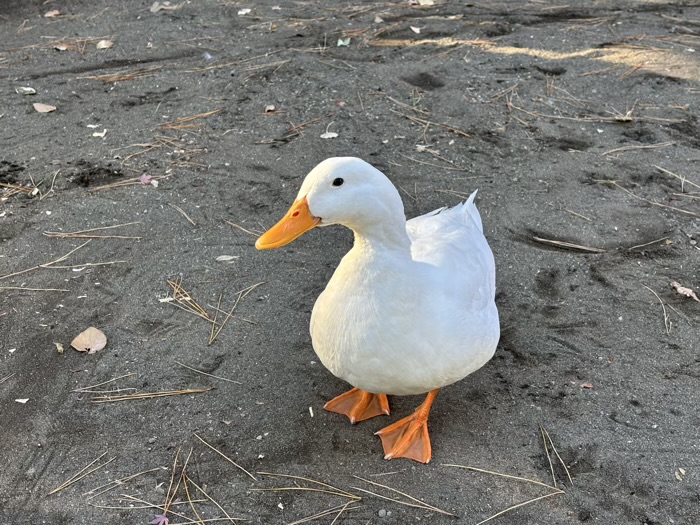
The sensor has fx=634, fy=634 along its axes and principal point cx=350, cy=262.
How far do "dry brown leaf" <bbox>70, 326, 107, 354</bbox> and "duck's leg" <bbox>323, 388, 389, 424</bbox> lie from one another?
1.24 m

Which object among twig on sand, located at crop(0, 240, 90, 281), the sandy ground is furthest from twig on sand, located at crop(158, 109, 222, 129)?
twig on sand, located at crop(0, 240, 90, 281)

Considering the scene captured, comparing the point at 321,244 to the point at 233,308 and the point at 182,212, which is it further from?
the point at 182,212

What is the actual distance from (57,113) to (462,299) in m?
4.09

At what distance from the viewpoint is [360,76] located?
18.6ft

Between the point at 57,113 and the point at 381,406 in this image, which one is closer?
the point at 381,406

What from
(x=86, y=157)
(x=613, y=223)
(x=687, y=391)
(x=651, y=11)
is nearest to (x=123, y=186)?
(x=86, y=157)

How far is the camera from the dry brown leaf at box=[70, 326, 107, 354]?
3.27 metres

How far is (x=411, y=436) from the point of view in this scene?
9.28 ft

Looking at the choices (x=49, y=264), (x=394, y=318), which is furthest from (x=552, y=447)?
(x=49, y=264)

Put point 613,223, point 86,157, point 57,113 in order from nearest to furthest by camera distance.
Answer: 1. point 613,223
2. point 86,157
3. point 57,113

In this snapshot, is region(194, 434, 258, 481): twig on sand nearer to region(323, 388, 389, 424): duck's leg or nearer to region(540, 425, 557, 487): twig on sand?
region(323, 388, 389, 424): duck's leg

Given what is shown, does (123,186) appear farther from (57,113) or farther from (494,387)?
(494,387)

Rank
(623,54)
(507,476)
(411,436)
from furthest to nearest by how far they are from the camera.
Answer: (623,54)
(411,436)
(507,476)

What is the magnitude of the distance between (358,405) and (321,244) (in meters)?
1.34
